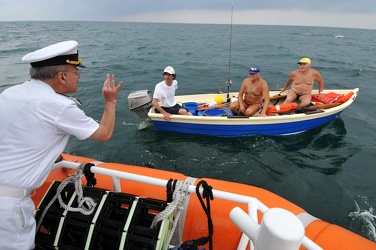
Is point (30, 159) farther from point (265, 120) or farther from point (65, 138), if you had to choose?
point (265, 120)

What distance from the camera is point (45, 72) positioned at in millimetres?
1581

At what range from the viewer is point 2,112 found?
4.75 ft

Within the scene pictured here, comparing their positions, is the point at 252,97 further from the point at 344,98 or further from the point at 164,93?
the point at 344,98

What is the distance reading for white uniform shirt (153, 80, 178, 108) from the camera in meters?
5.54

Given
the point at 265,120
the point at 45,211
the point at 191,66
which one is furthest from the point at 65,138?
the point at 191,66

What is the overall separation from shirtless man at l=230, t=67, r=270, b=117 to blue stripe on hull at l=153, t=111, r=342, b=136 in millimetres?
417

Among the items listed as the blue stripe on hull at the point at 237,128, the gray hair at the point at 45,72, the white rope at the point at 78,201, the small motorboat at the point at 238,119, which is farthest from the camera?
the blue stripe on hull at the point at 237,128

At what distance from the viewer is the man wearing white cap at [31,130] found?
145 cm

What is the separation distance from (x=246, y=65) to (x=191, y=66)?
435 centimetres

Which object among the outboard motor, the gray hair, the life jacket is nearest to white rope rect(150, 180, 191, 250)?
the gray hair

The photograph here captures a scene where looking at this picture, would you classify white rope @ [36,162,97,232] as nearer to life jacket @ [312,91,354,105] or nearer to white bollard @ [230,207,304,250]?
white bollard @ [230,207,304,250]

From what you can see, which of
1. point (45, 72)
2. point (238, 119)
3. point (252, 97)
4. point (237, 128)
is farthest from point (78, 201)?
point (252, 97)

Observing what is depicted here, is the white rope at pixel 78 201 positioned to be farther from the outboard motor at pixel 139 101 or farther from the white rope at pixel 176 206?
the outboard motor at pixel 139 101

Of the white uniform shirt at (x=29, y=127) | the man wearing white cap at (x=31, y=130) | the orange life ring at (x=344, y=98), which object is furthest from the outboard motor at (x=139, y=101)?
the orange life ring at (x=344, y=98)
